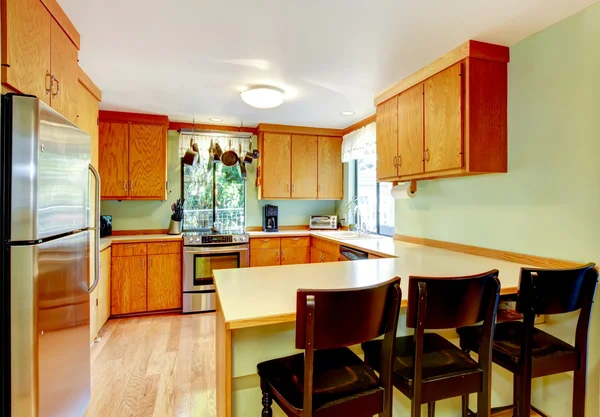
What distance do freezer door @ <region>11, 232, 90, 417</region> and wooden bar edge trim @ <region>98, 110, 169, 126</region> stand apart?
233 centimetres

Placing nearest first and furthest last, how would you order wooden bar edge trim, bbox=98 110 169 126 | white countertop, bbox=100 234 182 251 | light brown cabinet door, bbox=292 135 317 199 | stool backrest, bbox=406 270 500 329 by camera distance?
stool backrest, bbox=406 270 500 329 → white countertop, bbox=100 234 182 251 → wooden bar edge trim, bbox=98 110 169 126 → light brown cabinet door, bbox=292 135 317 199

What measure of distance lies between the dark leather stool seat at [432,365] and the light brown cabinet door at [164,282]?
2.89m

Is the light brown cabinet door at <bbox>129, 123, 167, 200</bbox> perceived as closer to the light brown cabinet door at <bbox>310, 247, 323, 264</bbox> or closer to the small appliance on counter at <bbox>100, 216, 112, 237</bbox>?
the small appliance on counter at <bbox>100, 216, 112, 237</bbox>

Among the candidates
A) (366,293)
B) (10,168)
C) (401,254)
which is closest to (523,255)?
(401,254)

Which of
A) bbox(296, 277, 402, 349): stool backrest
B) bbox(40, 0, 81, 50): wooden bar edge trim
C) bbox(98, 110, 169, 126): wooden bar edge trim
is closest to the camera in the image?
bbox(296, 277, 402, 349): stool backrest

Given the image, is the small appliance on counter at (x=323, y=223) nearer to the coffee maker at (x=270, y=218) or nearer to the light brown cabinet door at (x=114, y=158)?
the coffee maker at (x=270, y=218)

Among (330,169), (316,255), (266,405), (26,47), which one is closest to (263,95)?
(26,47)

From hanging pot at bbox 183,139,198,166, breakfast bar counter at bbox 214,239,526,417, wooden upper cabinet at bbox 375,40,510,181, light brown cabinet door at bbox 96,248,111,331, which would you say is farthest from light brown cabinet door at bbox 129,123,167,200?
wooden upper cabinet at bbox 375,40,510,181

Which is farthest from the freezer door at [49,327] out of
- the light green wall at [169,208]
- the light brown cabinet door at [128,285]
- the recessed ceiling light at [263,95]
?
the light green wall at [169,208]

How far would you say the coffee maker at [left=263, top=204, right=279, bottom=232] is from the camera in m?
4.45

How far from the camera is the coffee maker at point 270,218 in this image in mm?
4445

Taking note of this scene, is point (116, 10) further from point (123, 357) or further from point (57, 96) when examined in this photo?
point (123, 357)

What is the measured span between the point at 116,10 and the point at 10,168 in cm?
103

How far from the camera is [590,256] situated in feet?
5.46
